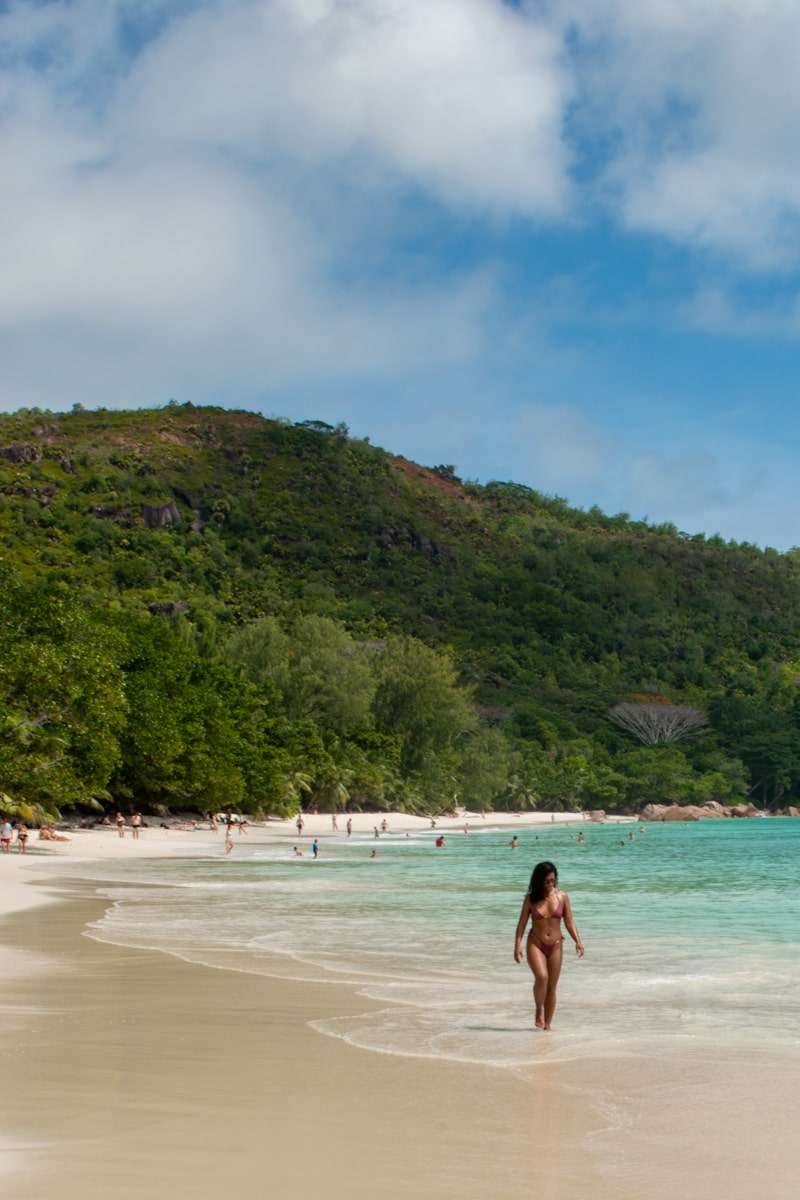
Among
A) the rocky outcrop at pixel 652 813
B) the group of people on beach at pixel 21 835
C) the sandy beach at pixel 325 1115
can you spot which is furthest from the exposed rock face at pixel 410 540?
the sandy beach at pixel 325 1115

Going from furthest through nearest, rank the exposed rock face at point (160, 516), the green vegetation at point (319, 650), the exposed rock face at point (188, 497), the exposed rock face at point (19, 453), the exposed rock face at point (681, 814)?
the exposed rock face at point (188, 497) → the exposed rock face at point (19, 453) → the exposed rock face at point (160, 516) → the exposed rock face at point (681, 814) → the green vegetation at point (319, 650)

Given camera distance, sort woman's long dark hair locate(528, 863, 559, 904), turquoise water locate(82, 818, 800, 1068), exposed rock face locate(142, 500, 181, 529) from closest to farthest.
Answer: woman's long dark hair locate(528, 863, 559, 904) < turquoise water locate(82, 818, 800, 1068) < exposed rock face locate(142, 500, 181, 529)

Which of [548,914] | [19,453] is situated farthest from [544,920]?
[19,453]

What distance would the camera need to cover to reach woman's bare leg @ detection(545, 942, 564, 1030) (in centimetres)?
1203

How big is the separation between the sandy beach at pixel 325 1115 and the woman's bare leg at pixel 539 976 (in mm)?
1219

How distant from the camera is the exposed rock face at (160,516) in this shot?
156 meters

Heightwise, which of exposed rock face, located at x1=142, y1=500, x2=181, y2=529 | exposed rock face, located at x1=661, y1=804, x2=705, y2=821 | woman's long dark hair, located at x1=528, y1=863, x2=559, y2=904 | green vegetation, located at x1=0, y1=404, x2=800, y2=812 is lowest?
exposed rock face, located at x1=661, y1=804, x2=705, y2=821

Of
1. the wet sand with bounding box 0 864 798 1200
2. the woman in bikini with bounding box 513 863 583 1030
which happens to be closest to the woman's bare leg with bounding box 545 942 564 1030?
the woman in bikini with bounding box 513 863 583 1030

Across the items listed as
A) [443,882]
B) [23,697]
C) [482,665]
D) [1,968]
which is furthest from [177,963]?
[482,665]

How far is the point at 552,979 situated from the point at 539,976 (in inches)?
5.2

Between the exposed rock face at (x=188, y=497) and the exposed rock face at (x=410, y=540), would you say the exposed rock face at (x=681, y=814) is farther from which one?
the exposed rock face at (x=188, y=497)

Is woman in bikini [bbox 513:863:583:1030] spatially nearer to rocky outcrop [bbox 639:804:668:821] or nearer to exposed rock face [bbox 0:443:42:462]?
rocky outcrop [bbox 639:804:668:821]

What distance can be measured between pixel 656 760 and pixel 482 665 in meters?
28.6

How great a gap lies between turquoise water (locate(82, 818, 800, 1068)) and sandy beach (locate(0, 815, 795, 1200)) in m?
1.06
